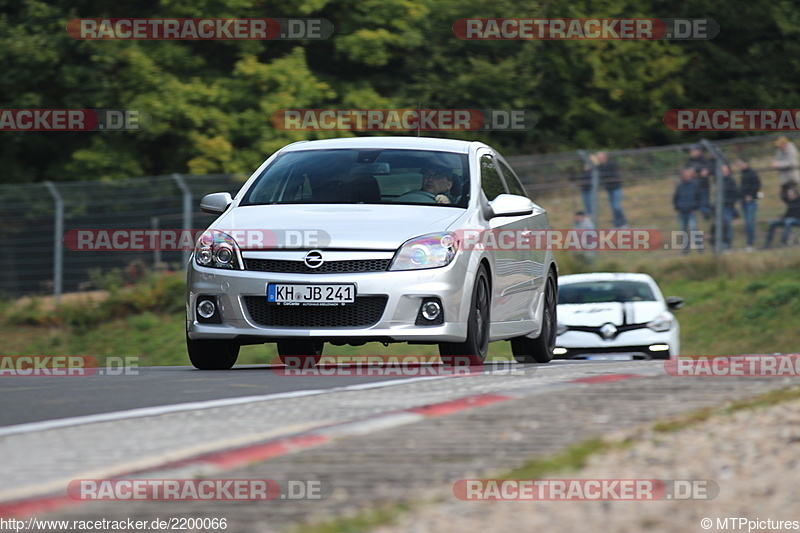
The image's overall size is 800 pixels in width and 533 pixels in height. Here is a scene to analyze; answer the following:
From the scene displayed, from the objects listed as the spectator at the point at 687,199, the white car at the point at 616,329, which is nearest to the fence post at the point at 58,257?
the white car at the point at 616,329

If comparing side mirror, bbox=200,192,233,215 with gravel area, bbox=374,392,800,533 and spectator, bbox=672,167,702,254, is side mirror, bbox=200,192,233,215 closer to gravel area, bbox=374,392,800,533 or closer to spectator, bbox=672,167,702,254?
gravel area, bbox=374,392,800,533

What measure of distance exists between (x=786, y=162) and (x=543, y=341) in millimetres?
13329

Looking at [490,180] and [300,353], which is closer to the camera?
[490,180]

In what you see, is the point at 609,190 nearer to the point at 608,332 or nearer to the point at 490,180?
the point at 608,332

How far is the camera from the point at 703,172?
81.0 ft

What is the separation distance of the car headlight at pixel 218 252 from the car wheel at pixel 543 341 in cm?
296

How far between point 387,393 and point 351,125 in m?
22.4

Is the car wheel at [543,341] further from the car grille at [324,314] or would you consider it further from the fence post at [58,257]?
the fence post at [58,257]

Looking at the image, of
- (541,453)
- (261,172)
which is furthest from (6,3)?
(541,453)

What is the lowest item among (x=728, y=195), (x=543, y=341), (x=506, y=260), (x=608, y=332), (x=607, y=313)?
(x=608, y=332)

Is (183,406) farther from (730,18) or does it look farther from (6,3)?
(730,18)

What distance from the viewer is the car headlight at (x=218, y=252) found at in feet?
31.9

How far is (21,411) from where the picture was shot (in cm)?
748

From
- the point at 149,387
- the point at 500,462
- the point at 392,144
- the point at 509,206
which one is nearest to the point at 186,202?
the point at 392,144
